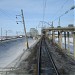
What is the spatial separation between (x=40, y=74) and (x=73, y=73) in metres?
2.66

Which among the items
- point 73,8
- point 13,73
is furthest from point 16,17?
point 13,73

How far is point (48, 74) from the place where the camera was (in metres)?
18.0

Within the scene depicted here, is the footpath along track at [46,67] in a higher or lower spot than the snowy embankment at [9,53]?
higher

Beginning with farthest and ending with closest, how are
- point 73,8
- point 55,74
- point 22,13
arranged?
1. point 22,13
2. point 73,8
3. point 55,74

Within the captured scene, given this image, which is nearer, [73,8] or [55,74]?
[55,74]

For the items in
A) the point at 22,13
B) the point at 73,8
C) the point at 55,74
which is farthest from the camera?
the point at 22,13

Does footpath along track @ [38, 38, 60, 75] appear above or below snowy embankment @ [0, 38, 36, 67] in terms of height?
above

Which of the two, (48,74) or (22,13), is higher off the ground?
(22,13)

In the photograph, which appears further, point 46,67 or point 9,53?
point 9,53

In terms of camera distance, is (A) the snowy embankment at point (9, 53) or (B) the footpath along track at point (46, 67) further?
(A) the snowy embankment at point (9, 53)

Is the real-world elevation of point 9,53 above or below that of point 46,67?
below

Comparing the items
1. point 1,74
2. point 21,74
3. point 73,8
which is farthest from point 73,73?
point 73,8

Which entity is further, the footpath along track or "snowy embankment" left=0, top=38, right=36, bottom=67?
"snowy embankment" left=0, top=38, right=36, bottom=67

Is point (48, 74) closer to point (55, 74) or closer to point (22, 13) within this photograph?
point (55, 74)
